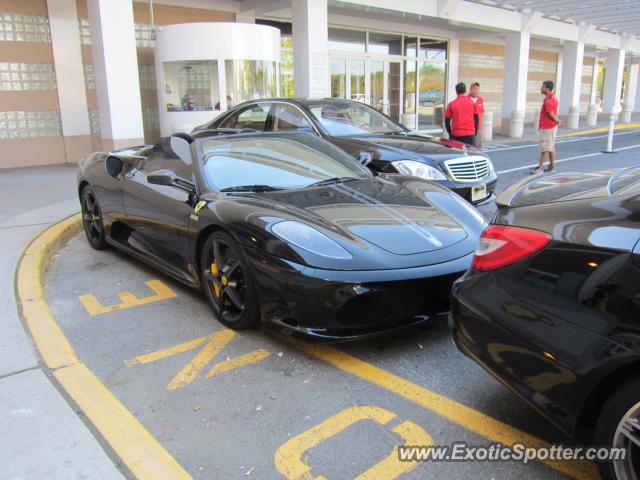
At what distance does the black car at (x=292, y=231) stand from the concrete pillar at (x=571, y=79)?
21.6m

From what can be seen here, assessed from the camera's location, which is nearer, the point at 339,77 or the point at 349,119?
the point at 349,119

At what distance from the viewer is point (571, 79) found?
22.9 metres

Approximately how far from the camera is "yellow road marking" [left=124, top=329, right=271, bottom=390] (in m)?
3.12

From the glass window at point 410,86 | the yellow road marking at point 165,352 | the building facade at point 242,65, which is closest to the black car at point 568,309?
the yellow road marking at point 165,352

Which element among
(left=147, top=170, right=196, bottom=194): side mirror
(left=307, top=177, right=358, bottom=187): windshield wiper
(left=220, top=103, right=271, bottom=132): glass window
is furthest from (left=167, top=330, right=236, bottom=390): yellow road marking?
(left=220, top=103, right=271, bottom=132): glass window

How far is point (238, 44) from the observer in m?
11.6

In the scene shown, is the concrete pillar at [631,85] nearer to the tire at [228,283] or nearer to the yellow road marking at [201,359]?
the tire at [228,283]

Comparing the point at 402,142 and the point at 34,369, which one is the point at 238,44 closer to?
the point at 402,142

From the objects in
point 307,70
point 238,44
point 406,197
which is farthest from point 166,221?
→ point 307,70

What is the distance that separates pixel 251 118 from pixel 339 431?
19.2 feet

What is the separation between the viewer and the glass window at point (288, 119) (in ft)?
23.3

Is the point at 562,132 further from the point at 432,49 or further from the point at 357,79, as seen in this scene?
the point at 357,79

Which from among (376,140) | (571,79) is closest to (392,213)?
(376,140)

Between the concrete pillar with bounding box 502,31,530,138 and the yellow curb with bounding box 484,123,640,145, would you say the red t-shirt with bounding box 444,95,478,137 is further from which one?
the concrete pillar with bounding box 502,31,530,138
